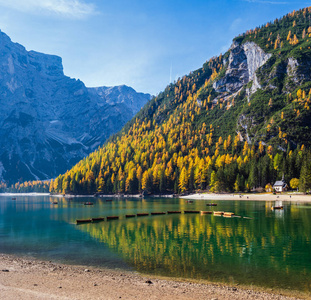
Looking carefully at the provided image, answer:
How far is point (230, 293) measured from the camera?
845 inches

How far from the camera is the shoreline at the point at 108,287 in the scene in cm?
2064

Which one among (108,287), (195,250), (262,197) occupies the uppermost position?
(108,287)

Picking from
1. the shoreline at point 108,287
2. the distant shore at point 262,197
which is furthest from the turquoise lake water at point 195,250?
the distant shore at point 262,197

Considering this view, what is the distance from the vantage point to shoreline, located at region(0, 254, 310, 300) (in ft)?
67.7

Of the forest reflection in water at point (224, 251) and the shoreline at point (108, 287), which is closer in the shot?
the shoreline at point (108, 287)

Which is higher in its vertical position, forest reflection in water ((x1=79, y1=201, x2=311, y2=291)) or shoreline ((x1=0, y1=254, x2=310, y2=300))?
shoreline ((x1=0, y1=254, x2=310, y2=300))

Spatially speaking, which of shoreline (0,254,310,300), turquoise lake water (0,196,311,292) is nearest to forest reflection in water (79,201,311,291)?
turquoise lake water (0,196,311,292)

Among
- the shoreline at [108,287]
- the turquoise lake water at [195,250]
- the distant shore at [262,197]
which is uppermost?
the shoreline at [108,287]

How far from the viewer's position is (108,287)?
22625 millimetres

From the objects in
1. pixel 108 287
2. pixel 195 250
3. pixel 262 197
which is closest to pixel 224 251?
pixel 195 250

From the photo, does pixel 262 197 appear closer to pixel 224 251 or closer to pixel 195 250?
pixel 224 251

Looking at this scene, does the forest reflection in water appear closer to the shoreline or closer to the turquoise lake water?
the turquoise lake water

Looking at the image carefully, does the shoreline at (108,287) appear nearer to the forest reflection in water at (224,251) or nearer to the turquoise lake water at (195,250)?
the turquoise lake water at (195,250)

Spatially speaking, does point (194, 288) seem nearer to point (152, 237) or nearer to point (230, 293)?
point (230, 293)
